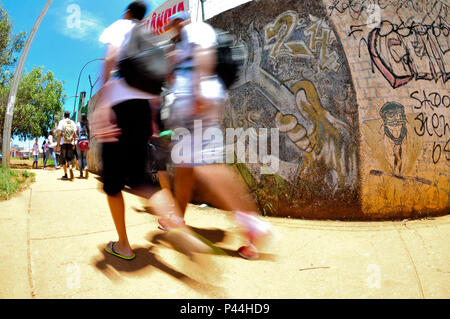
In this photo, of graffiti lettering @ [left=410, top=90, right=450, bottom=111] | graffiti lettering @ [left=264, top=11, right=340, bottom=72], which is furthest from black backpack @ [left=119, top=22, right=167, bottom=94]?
graffiti lettering @ [left=410, top=90, right=450, bottom=111]

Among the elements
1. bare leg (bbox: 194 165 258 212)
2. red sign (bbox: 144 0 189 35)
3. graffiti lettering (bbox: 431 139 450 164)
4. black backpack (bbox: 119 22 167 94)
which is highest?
red sign (bbox: 144 0 189 35)

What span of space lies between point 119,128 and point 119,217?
67 centimetres

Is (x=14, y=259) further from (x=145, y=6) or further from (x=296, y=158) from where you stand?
(x=296, y=158)

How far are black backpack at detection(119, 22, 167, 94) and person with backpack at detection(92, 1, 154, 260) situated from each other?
3 centimetres

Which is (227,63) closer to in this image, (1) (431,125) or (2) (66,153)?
(1) (431,125)

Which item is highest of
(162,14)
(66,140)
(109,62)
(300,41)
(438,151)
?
(162,14)

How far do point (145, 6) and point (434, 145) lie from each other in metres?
4.03

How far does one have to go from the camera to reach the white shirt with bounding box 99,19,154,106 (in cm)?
185

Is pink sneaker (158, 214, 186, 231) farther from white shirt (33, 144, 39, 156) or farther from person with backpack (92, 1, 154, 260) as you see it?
white shirt (33, 144, 39, 156)

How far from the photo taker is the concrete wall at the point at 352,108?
3299mm

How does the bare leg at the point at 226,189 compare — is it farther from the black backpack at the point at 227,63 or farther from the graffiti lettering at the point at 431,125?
A: the graffiti lettering at the point at 431,125

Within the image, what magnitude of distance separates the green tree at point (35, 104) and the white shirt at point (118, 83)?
1435 centimetres

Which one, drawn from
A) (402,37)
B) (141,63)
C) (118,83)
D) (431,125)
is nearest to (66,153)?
(118,83)

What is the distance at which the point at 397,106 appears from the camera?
335 centimetres
